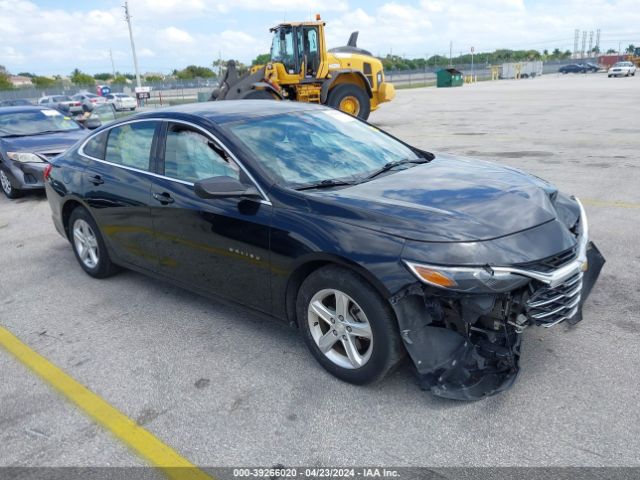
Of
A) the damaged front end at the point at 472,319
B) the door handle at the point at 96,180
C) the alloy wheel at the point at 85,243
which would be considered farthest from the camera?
the alloy wheel at the point at 85,243

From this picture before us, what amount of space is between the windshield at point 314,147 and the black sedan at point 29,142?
6366 millimetres

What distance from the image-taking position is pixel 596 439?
8.89ft

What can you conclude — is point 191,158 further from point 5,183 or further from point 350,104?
point 350,104

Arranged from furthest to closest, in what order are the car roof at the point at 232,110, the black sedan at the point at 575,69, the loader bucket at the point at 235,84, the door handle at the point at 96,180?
the black sedan at the point at 575,69 < the loader bucket at the point at 235,84 < the door handle at the point at 96,180 < the car roof at the point at 232,110

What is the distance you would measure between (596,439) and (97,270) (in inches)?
172

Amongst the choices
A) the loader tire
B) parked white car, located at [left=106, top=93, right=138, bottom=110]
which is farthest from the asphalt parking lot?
parked white car, located at [left=106, top=93, right=138, bottom=110]

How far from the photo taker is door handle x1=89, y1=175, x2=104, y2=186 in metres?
4.83

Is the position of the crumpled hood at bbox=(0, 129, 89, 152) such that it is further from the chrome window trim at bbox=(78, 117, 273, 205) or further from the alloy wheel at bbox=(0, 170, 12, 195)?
the chrome window trim at bbox=(78, 117, 273, 205)

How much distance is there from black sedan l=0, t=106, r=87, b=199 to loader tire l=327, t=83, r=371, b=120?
8.00 meters

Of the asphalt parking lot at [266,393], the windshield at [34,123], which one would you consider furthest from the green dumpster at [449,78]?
the asphalt parking lot at [266,393]

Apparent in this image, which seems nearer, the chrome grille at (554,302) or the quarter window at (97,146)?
the chrome grille at (554,302)

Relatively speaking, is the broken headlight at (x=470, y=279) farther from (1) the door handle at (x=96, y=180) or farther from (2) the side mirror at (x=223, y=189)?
(1) the door handle at (x=96, y=180)

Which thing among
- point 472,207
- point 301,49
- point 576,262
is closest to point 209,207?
point 472,207

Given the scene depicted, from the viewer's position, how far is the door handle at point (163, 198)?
4.12 meters
